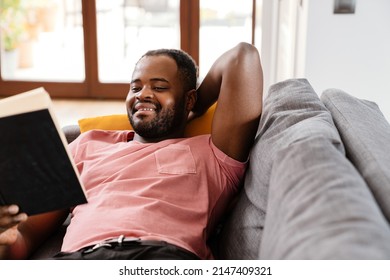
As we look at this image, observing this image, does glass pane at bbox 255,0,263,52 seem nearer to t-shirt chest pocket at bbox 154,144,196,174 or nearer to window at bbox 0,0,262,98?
window at bbox 0,0,262,98

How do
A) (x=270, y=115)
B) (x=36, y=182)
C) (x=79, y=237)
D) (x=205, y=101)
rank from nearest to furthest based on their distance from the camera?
1. (x=36, y=182)
2. (x=79, y=237)
3. (x=270, y=115)
4. (x=205, y=101)

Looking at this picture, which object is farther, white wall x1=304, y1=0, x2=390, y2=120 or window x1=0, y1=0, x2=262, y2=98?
window x1=0, y1=0, x2=262, y2=98

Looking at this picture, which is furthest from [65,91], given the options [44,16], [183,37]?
[183,37]

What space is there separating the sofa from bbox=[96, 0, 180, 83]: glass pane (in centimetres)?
333

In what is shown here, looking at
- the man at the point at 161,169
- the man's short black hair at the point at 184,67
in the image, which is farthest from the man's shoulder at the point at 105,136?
the man's short black hair at the point at 184,67

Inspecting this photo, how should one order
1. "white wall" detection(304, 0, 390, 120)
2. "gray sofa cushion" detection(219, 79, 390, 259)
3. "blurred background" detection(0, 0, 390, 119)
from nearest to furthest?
"gray sofa cushion" detection(219, 79, 390, 259)
"white wall" detection(304, 0, 390, 120)
"blurred background" detection(0, 0, 390, 119)

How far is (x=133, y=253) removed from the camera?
143cm

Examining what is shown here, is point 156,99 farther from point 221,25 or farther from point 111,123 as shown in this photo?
point 221,25

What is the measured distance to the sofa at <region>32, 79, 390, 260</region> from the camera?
1.00 meters

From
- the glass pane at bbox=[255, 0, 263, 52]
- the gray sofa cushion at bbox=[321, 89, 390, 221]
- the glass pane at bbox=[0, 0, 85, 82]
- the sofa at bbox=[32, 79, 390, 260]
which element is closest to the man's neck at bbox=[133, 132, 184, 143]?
the sofa at bbox=[32, 79, 390, 260]

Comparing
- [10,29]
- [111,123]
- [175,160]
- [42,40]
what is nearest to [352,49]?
[111,123]
